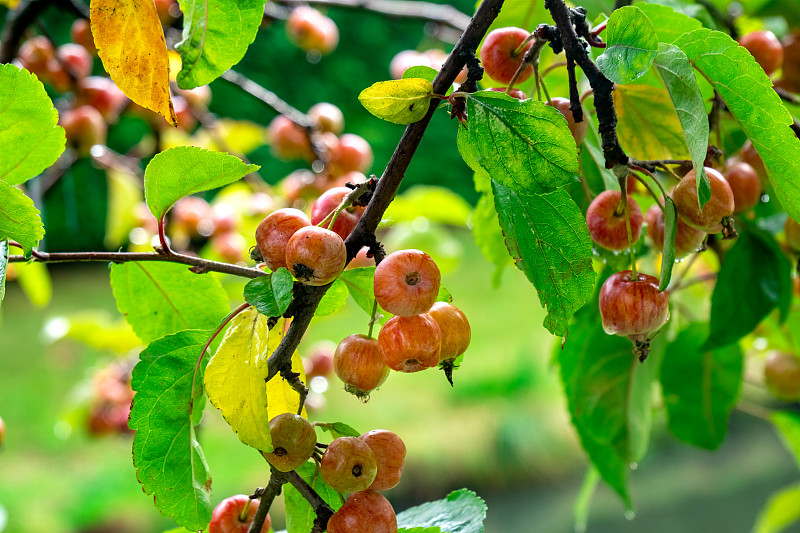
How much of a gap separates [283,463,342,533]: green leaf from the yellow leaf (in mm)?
131

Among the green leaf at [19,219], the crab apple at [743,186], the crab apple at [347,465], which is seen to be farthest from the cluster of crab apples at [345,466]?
the crab apple at [743,186]

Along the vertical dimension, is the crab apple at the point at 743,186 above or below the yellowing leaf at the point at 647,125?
below

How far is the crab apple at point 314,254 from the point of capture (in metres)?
0.21

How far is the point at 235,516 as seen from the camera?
0.26 meters

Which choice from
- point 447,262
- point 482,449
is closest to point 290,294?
point 447,262

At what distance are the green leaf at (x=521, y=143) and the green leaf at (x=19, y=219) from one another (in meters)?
0.14

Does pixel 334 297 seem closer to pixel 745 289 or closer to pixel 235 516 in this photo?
pixel 235 516

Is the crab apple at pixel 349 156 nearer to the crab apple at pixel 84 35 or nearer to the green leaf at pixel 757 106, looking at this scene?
the crab apple at pixel 84 35

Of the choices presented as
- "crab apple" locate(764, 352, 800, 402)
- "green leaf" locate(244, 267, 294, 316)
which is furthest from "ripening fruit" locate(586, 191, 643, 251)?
"crab apple" locate(764, 352, 800, 402)

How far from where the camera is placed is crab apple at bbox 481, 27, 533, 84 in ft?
0.87

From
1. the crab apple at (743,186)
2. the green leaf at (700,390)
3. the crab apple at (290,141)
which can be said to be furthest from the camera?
the crab apple at (290,141)

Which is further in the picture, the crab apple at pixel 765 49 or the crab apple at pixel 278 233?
the crab apple at pixel 765 49

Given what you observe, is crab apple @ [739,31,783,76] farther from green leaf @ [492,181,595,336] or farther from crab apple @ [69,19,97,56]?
crab apple @ [69,19,97,56]

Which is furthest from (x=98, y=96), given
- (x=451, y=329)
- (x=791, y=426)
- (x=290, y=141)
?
(x=791, y=426)
